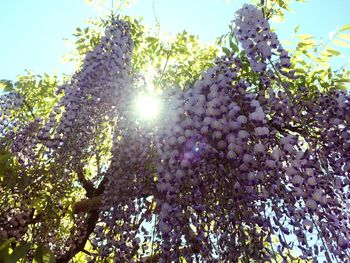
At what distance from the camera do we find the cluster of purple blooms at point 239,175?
231 cm

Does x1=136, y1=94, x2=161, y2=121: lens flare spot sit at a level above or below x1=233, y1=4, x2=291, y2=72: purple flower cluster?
above

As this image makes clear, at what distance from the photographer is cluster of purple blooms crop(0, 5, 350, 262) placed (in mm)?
2314

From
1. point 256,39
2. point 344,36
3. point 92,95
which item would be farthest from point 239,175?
point 92,95

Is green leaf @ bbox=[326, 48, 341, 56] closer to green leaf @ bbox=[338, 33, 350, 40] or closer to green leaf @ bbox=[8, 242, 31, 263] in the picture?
green leaf @ bbox=[338, 33, 350, 40]

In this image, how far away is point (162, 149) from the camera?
2889 millimetres

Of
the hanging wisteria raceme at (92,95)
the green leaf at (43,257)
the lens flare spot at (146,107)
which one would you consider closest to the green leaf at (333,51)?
the lens flare spot at (146,107)

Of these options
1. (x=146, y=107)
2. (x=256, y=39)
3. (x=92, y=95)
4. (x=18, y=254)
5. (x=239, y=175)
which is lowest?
(x=18, y=254)

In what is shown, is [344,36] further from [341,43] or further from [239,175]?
[239,175]

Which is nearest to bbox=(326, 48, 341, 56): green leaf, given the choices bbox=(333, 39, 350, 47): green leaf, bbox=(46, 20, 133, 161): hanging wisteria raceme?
bbox=(333, 39, 350, 47): green leaf

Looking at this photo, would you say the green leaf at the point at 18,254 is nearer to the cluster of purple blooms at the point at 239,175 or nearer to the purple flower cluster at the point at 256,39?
the cluster of purple blooms at the point at 239,175

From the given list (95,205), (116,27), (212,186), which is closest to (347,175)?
(212,186)

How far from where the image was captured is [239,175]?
97.7 inches

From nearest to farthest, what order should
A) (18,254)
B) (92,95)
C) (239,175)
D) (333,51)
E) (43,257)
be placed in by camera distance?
(18,254)
(43,257)
(239,175)
(333,51)
(92,95)

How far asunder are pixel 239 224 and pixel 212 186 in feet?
1.33
